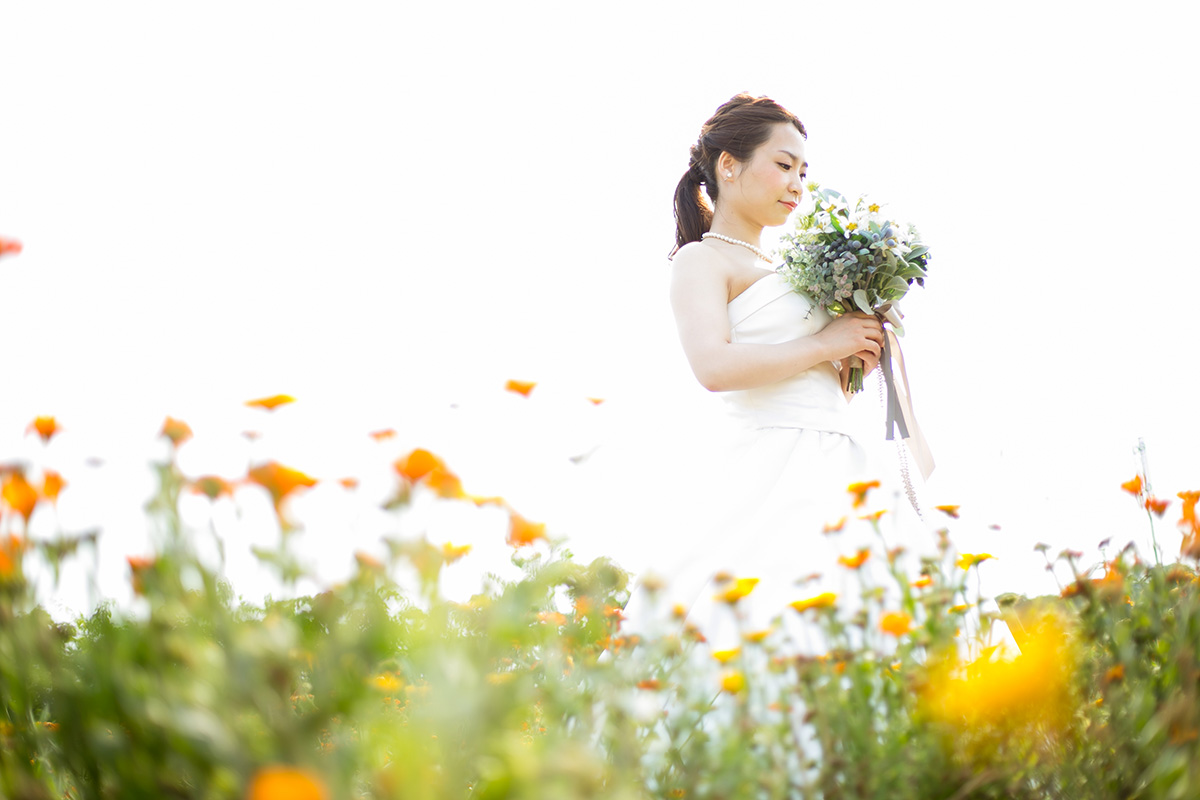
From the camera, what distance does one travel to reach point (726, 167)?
4.09m

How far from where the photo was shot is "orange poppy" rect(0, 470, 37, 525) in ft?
3.73

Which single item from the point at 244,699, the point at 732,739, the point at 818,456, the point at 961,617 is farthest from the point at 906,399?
the point at 244,699

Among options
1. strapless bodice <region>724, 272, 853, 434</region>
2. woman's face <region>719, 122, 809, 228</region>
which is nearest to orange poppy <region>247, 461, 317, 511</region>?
strapless bodice <region>724, 272, 853, 434</region>

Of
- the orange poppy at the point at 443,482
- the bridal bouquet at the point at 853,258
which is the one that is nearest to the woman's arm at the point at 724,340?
the bridal bouquet at the point at 853,258

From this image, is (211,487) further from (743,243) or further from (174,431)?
(743,243)

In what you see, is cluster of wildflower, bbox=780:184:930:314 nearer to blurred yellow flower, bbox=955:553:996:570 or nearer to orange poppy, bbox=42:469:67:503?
blurred yellow flower, bbox=955:553:996:570

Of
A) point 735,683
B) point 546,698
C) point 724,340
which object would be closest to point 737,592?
point 735,683

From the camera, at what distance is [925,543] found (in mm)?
3156

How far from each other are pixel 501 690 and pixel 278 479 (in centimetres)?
41

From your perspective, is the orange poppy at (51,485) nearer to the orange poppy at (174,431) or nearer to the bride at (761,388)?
the orange poppy at (174,431)

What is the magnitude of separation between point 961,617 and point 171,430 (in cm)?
160

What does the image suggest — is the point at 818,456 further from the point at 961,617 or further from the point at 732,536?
the point at 961,617

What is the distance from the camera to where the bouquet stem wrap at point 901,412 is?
379 cm

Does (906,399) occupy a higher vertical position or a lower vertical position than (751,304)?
lower
